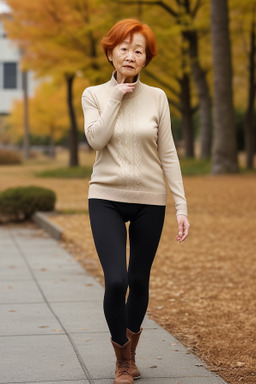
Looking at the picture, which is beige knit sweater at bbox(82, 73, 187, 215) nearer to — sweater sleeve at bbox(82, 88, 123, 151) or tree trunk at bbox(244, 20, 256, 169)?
sweater sleeve at bbox(82, 88, 123, 151)

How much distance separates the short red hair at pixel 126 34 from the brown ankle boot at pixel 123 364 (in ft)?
5.13

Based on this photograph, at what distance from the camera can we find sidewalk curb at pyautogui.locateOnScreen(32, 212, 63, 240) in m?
11.7

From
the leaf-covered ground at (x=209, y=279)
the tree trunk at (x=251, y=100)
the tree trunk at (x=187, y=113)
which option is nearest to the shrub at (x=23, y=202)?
the leaf-covered ground at (x=209, y=279)

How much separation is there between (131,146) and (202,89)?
2584cm

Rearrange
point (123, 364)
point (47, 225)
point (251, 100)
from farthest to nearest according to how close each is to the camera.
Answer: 1. point (251, 100)
2. point (47, 225)
3. point (123, 364)

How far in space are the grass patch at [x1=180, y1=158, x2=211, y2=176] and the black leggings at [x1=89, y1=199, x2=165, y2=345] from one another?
21.5 meters

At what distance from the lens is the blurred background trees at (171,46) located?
77.7ft

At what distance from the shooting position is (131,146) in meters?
4.23

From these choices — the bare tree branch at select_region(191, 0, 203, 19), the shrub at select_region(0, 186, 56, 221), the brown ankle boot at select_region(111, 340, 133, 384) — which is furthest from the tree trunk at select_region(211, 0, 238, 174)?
the brown ankle boot at select_region(111, 340, 133, 384)

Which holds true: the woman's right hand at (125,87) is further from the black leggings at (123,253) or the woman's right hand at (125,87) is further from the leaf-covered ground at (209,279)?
the leaf-covered ground at (209,279)

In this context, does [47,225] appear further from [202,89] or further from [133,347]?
[202,89]

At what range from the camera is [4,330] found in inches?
224

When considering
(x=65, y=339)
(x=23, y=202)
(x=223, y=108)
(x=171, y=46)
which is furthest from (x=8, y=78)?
(x=65, y=339)

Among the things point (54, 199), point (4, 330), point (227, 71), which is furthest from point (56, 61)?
point (4, 330)
